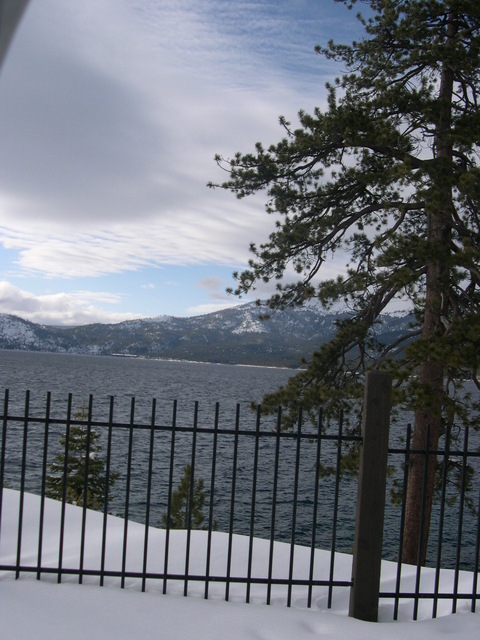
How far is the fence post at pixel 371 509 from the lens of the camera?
4.88 meters

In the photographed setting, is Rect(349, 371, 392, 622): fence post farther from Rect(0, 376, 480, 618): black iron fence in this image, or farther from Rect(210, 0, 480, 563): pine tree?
Rect(210, 0, 480, 563): pine tree

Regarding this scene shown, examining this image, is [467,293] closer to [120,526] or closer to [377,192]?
[377,192]

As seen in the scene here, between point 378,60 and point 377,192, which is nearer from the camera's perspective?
point 378,60

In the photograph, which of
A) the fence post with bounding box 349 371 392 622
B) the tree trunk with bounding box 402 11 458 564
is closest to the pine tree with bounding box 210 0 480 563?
the tree trunk with bounding box 402 11 458 564

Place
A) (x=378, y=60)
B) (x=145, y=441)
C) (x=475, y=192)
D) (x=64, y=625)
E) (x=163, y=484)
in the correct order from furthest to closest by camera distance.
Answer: (x=145, y=441) → (x=163, y=484) → (x=378, y=60) → (x=475, y=192) → (x=64, y=625)

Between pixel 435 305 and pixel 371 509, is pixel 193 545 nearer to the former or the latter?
pixel 371 509

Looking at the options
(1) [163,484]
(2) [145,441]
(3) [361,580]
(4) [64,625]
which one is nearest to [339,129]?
(3) [361,580]

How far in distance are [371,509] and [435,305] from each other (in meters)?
7.61

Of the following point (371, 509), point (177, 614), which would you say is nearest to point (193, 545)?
point (177, 614)

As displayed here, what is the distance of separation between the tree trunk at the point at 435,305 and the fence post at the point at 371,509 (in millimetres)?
5921

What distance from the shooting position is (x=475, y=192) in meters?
10.2

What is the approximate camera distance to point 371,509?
193 inches

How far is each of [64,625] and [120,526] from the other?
9.82ft

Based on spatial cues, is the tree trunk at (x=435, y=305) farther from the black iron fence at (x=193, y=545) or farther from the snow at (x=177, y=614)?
the snow at (x=177, y=614)
